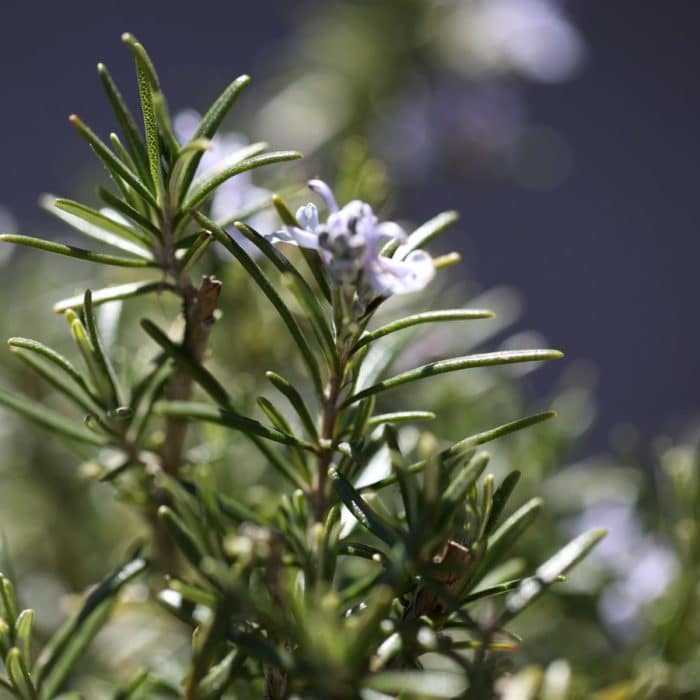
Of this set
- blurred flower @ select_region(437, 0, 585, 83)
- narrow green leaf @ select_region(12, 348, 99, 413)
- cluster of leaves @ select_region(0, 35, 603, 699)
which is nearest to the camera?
cluster of leaves @ select_region(0, 35, 603, 699)

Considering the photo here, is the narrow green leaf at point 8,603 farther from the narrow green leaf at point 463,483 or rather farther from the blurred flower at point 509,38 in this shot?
the blurred flower at point 509,38

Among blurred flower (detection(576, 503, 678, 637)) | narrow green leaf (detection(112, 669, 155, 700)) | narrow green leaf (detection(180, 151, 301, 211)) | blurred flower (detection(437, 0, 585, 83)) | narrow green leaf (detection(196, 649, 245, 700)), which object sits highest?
blurred flower (detection(437, 0, 585, 83))

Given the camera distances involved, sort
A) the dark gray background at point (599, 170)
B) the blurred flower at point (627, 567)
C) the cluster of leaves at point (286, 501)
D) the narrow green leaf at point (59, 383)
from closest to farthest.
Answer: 1. the cluster of leaves at point (286, 501)
2. the narrow green leaf at point (59, 383)
3. the blurred flower at point (627, 567)
4. the dark gray background at point (599, 170)

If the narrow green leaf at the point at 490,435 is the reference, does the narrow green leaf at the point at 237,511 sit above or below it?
below

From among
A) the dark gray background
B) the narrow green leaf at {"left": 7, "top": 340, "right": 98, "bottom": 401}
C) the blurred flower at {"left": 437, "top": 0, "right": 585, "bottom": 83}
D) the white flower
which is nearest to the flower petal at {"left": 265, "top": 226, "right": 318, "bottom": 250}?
the white flower

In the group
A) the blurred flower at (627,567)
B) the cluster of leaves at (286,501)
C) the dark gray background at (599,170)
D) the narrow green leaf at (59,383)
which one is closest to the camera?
the cluster of leaves at (286,501)

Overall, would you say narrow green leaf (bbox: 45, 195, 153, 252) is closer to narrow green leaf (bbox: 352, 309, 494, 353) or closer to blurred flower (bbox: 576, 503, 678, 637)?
narrow green leaf (bbox: 352, 309, 494, 353)

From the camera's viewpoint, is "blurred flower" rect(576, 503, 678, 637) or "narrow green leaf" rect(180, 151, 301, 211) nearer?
"narrow green leaf" rect(180, 151, 301, 211)

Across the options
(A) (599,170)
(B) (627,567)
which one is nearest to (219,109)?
(B) (627,567)

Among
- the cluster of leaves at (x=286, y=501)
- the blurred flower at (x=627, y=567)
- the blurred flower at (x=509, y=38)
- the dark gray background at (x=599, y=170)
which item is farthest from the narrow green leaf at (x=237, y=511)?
the dark gray background at (x=599, y=170)
